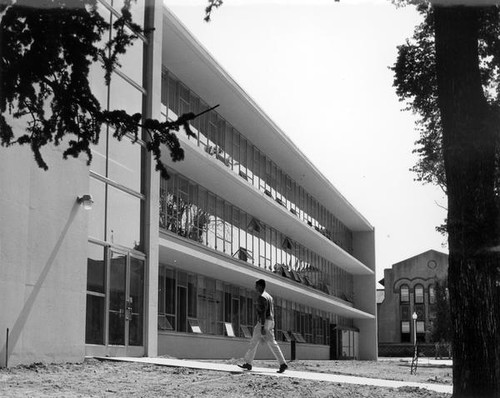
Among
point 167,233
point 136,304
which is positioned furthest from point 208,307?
point 136,304

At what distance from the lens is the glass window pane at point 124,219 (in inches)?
735

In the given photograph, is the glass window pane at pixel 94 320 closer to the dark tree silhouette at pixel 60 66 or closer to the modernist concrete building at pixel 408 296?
the dark tree silhouette at pixel 60 66

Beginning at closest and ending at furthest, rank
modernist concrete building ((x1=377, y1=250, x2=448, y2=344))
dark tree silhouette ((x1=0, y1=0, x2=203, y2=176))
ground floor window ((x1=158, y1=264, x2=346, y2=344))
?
dark tree silhouette ((x1=0, y1=0, x2=203, y2=176)), ground floor window ((x1=158, y1=264, x2=346, y2=344)), modernist concrete building ((x1=377, y1=250, x2=448, y2=344))

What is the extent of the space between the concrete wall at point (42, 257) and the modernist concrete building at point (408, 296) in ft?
249

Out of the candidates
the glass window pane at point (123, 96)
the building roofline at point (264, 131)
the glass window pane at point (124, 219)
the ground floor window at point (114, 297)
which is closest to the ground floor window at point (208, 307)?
the ground floor window at point (114, 297)

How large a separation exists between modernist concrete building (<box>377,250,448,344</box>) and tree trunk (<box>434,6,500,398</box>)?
265 ft

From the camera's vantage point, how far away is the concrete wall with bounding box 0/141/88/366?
45.2 ft

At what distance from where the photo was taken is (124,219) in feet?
63.5

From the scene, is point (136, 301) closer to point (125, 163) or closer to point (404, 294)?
point (125, 163)

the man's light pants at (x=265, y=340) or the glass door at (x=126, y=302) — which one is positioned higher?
the glass door at (x=126, y=302)

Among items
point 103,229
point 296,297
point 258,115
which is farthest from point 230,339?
point 103,229

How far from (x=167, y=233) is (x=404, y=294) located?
70.0 meters

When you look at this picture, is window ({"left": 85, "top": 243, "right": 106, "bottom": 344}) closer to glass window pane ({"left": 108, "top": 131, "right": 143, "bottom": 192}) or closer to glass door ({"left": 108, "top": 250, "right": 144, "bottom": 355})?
glass door ({"left": 108, "top": 250, "right": 144, "bottom": 355})

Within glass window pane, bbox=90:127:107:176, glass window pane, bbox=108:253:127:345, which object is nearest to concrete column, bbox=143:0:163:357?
glass window pane, bbox=108:253:127:345
